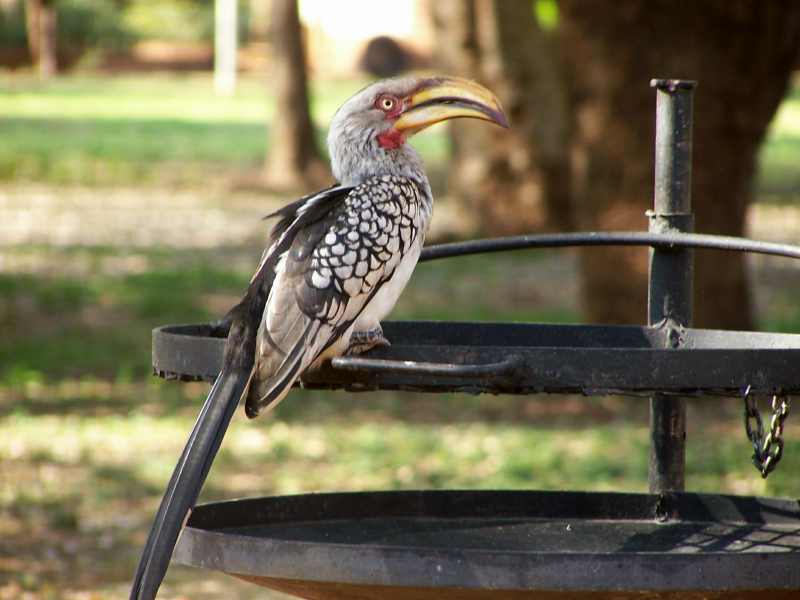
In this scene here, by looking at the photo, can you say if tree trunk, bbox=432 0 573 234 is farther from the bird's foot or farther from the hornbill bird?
the bird's foot

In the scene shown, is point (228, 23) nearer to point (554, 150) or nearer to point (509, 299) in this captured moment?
point (554, 150)

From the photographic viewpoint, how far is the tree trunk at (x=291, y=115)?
19.3 metres

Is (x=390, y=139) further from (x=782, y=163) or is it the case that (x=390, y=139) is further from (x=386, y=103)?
(x=782, y=163)

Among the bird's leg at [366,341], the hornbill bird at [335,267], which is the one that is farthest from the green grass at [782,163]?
the bird's leg at [366,341]

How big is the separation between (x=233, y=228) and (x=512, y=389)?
15.2 metres

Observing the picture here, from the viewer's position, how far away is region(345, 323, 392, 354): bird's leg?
288 centimetres

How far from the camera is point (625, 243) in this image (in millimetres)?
3205

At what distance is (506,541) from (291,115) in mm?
16891

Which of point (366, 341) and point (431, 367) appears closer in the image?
point (431, 367)

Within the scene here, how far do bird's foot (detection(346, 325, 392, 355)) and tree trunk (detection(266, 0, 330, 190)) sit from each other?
1656 cm

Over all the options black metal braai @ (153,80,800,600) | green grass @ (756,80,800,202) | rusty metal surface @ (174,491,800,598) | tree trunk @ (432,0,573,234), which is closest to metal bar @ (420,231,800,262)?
black metal braai @ (153,80,800,600)

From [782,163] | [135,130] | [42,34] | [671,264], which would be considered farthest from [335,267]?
[42,34]

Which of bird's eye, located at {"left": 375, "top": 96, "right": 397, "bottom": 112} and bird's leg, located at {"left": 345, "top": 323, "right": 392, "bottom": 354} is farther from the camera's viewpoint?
bird's eye, located at {"left": 375, "top": 96, "right": 397, "bottom": 112}

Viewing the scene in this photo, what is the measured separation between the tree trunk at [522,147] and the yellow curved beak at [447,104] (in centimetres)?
1182
